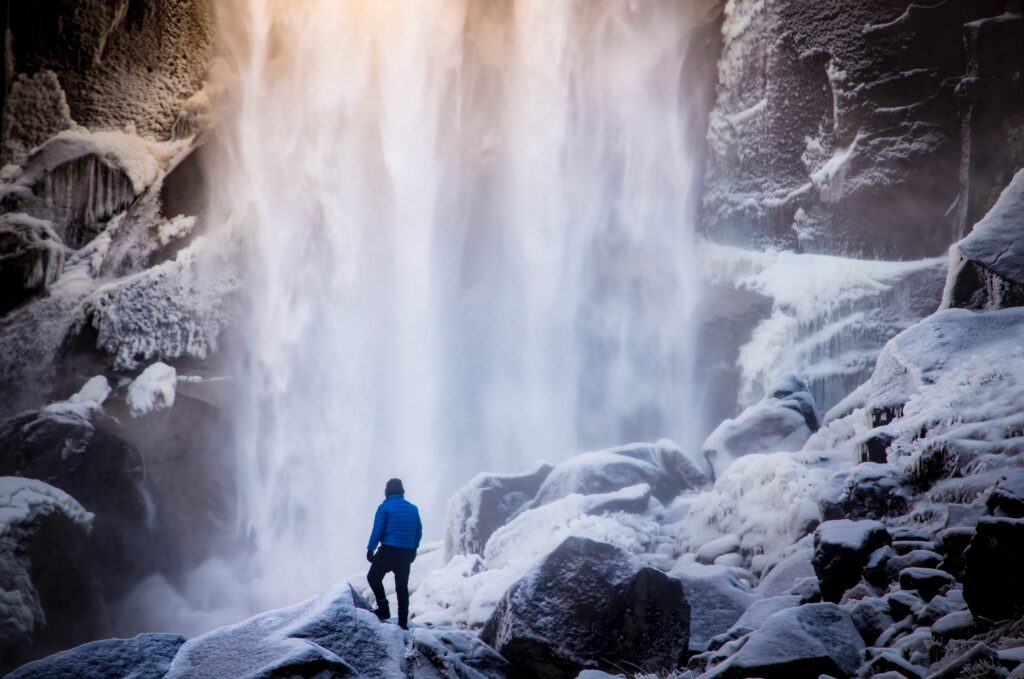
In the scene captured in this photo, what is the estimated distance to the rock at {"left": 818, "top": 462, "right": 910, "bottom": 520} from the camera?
8297mm

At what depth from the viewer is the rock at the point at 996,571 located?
484cm

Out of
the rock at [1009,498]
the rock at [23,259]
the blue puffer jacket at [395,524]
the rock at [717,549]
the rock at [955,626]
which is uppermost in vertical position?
the rock at [23,259]

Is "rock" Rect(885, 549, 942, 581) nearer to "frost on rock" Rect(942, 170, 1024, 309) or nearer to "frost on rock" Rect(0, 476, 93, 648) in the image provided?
"frost on rock" Rect(942, 170, 1024, 309)

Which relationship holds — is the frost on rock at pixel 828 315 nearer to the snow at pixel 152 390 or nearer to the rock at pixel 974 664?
the rock at pixel 974 664

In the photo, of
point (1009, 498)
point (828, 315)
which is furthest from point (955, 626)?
point (828, 315)

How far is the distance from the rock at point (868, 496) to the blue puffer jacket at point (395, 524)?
16.8ft

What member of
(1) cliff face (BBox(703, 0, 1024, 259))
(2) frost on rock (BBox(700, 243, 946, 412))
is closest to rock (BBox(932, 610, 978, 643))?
(2) frost on rock (BBox(700, 243, 946, 412))

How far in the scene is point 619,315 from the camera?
22.8 m

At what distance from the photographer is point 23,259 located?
17016 mm

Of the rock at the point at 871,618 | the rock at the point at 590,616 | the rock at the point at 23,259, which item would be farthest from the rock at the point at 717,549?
the rock at the point at 23,259

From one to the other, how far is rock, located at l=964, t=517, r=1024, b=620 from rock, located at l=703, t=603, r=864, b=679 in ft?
2.90

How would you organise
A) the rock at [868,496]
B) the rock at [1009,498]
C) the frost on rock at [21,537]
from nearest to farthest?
1. the rock at [1009,498]
2. the rock at [868,496]
3. the frost on rock at [21,537]

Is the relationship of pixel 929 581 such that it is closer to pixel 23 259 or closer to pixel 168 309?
pixel 168 309

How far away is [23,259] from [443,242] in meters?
12.1
